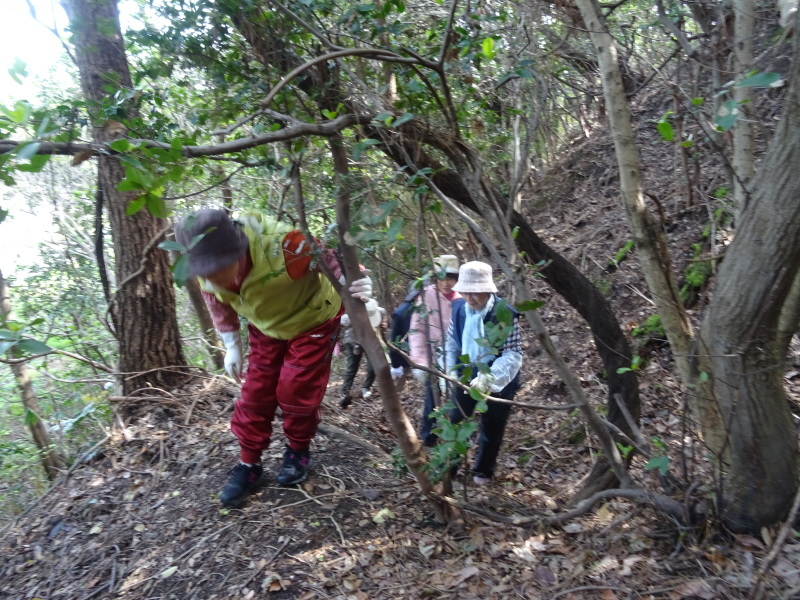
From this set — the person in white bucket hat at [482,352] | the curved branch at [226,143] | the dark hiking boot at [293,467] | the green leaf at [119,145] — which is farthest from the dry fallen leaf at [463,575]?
the green leaf at [119,145]

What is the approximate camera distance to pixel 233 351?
3623 mm

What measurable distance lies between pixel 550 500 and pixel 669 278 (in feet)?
5.86

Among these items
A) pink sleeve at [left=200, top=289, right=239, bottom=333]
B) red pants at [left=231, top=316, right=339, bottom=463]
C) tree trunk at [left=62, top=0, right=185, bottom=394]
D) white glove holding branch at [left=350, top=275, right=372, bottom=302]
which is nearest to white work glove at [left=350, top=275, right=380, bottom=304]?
white glove holding branch at [left=350, top=275, right=372, bottom=302]

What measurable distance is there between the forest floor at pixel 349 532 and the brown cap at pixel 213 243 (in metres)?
1.60

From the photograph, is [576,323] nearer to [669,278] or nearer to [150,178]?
[669,278]

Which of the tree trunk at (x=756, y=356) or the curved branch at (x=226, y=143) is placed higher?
the curved branch at (x=226, y=143)

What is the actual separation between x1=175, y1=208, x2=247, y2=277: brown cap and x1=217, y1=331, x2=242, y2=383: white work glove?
2.98 ft

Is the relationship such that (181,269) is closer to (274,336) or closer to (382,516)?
(274,336)

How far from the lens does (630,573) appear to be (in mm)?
2506

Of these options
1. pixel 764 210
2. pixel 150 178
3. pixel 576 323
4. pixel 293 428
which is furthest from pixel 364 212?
pixel 576 323

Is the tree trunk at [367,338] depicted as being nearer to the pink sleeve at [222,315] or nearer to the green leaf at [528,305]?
the green leaf at [528,305]

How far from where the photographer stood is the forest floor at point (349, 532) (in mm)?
2516

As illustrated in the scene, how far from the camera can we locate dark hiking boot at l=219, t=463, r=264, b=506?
133 inches

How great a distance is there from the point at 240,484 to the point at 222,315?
1079 mm
